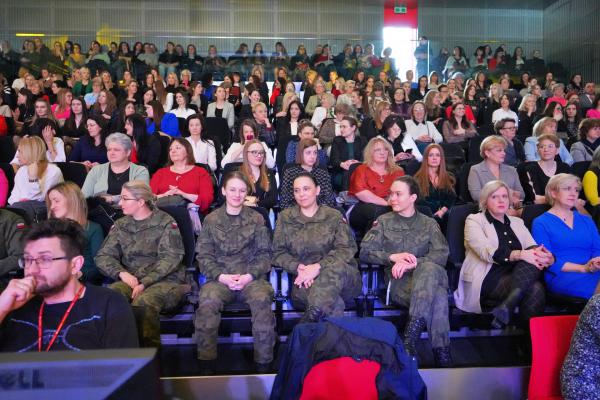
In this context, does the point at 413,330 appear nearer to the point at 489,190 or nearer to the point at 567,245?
the point at 489,190

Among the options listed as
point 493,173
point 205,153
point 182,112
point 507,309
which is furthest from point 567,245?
point 182,112

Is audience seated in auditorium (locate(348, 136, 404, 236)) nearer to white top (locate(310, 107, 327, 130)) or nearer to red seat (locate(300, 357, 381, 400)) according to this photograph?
red seat (locate(300, 357, 381, 400))

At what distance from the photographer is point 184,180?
448 centimetres

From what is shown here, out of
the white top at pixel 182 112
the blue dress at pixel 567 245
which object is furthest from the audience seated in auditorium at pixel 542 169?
the white top at pixel 182 112

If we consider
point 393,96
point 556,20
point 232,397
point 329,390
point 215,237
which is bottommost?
point 232,397

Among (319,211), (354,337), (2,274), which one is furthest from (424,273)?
(2,274)

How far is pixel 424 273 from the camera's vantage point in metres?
3.16

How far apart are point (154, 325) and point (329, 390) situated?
66 cm

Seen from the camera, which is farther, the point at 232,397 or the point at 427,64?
the point at 427,64

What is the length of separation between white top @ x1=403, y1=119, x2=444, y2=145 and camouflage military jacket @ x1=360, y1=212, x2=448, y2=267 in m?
2.94

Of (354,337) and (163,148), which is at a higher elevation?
(163,148)

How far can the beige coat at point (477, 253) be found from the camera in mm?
3369

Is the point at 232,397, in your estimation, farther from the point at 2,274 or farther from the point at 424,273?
the point at 2,274

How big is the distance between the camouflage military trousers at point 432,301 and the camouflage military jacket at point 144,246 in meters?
1.26
